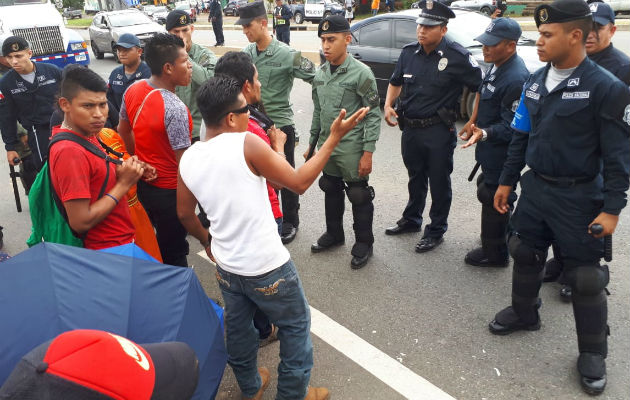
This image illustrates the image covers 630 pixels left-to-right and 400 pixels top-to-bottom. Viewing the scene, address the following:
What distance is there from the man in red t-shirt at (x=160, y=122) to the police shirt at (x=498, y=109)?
216 centimetres

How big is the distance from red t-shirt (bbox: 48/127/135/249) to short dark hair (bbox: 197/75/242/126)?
0.69m

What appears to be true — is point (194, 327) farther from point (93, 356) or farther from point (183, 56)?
point (183, 56)

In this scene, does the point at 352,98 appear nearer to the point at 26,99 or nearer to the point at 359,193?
the point at 359,193

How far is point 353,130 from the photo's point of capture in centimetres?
403

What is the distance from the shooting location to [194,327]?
6.42 ft

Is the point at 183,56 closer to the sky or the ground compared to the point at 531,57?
closer to the sky

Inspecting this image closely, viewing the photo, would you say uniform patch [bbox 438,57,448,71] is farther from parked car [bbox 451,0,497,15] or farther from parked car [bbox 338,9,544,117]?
parked car [bbox 451,0,497,15]

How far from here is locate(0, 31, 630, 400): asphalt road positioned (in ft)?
9.50

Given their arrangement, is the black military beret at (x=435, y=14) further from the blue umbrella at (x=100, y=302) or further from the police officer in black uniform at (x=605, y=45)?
the blue umbrella at (x=100, y=302)

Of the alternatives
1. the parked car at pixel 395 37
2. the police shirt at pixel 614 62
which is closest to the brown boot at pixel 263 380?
the police shirt at pixel 614 62

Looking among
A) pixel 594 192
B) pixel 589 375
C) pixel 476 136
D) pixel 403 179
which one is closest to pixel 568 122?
pixel 594 192

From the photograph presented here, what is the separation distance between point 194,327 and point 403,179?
4421mm

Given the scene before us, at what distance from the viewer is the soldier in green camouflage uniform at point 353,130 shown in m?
3.93

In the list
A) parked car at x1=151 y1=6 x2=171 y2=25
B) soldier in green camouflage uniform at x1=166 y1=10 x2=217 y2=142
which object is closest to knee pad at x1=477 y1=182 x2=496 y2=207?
soldier in green camouflage uniform at x1=166 y1=10 x2=217 y2=142
